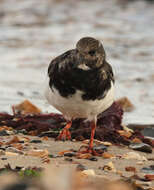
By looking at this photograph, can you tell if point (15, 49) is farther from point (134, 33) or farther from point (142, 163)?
point (142, 163)

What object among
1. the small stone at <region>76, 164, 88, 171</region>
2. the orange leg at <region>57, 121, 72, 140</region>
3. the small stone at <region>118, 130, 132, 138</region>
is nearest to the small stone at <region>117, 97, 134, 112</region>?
the small stone at <region>118, 130, 132, 138</region>

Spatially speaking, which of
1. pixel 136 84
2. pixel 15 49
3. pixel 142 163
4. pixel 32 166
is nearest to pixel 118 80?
pixel 136 84

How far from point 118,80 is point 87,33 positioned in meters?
4.25

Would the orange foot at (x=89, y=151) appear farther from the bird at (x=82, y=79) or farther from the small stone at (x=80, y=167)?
the small stone at (x=80, y=167)

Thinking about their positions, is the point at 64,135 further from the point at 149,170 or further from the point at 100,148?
the point at 149,170

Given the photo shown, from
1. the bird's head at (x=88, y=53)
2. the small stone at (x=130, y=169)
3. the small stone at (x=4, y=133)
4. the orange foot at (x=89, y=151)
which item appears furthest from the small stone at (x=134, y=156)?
the small stone at (x=4, y=133)

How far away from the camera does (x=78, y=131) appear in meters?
4.98

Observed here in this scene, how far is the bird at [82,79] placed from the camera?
3.88 m

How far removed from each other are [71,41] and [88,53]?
8.28 m

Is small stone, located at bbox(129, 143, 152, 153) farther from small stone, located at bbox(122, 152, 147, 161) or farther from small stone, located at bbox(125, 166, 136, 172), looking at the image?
small stone, located at bbox(125, 166, 136, 172)

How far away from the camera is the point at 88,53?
12.7 ft

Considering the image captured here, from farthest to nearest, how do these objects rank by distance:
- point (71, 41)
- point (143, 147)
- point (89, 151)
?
point (71, 41)
point (143, 147)
point (89, 151)

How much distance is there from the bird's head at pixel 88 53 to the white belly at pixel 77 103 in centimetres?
23

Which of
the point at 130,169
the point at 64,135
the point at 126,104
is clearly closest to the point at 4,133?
the point at 64,135
